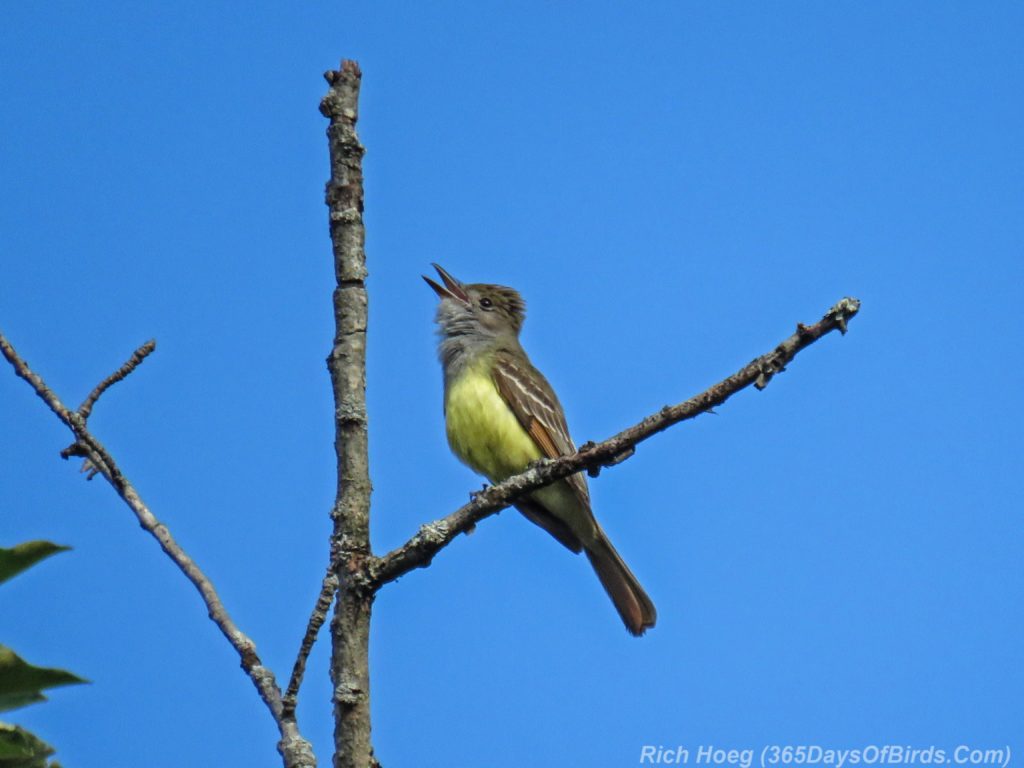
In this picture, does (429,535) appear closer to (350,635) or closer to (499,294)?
(350,635)

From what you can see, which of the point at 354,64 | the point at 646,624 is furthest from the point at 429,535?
the point at 646,624

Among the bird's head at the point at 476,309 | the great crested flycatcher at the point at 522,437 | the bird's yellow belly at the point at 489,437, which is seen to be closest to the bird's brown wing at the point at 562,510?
the great crested flycatcher at the point at 522,437

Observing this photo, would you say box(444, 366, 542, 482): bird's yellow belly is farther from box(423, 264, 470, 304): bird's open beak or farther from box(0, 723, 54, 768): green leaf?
box(0, 723, 54, 768): green leaf

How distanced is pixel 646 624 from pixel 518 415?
2.10m

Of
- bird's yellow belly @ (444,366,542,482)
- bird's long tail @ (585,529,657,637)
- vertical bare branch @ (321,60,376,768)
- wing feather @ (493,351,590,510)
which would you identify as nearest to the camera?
vertical bare branch @ (321,60,376,768)

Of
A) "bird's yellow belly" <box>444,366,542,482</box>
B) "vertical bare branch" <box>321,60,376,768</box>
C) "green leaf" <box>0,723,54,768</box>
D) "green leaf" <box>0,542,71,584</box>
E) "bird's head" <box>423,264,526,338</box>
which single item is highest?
"bird's head" <box>423,264,526,338</box>

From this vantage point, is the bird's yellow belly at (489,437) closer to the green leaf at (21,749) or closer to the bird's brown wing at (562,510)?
the bird's brown wing at (562,510)

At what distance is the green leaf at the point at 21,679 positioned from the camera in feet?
11.6

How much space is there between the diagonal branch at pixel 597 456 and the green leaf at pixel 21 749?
115 centimetres

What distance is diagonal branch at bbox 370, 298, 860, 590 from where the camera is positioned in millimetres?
4207

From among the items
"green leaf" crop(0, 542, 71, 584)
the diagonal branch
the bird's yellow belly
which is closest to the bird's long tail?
the bird's yellow belly

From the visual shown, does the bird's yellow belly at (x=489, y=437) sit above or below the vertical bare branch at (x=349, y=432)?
above

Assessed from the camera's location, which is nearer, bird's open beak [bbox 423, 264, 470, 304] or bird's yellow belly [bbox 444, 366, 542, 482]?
bird's yellow belly [bbox 444, 366, 542, 482]

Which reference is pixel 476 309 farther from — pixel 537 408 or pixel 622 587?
pixel 622 587
